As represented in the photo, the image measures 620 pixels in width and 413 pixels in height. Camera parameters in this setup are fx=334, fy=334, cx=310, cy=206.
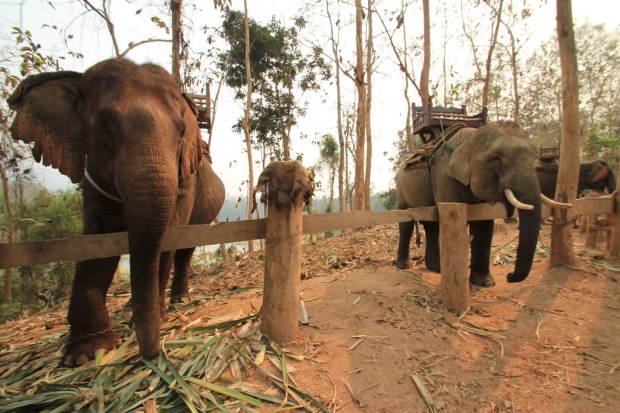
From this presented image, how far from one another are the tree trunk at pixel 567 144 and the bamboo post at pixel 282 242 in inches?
168

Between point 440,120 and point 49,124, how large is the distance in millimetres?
5133

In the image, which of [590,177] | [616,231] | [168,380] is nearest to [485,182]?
[616,231]

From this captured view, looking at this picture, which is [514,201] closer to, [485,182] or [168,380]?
[485,182]

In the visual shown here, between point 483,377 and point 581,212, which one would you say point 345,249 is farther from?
point 483,377

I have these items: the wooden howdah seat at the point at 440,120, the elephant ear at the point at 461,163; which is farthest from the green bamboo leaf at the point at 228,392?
the wooden howdah seat at the point at 440,120

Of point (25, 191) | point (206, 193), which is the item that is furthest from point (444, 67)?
point (25, 191)

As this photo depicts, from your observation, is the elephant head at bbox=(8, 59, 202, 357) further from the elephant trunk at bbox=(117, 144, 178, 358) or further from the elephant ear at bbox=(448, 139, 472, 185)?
the elephant ear at bbox=(448, 139, 472, 185)

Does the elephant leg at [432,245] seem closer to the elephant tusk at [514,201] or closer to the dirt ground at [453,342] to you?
the dirt ground at [453,342]

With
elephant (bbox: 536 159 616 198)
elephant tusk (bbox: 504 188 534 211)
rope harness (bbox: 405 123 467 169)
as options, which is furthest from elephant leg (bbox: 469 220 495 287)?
elephant (bbox: 536 159 616 198)

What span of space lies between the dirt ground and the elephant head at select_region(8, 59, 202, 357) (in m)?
1.11

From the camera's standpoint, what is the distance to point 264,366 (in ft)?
7.95

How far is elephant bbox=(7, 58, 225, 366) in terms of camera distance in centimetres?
217

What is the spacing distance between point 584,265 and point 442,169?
8.44 feet

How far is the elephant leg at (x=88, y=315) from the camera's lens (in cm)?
258
